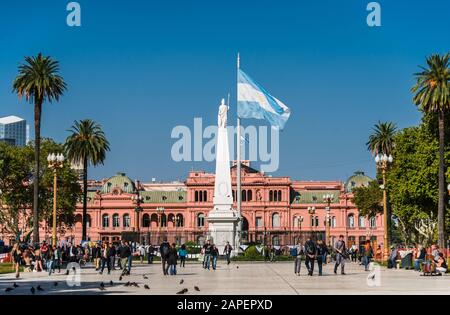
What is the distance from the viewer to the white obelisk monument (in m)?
60.1

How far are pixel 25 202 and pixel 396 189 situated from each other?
127 ft

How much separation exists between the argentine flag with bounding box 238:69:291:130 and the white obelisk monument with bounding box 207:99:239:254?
1.68 meters

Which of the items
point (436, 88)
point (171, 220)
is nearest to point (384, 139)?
point (436, 88)

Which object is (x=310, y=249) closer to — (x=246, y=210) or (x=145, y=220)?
(x=246, y=210)

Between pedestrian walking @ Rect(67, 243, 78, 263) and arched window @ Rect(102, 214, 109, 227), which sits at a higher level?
arched window @ Rect(102, 214, 109, 227)

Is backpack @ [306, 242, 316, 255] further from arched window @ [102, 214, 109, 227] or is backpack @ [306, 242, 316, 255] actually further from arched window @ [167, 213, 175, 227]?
arched window @ [102, 214, 109, 227]

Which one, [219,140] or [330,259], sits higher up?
[219,140]

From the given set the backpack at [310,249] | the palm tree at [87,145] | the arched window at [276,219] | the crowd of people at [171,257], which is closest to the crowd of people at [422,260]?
the crowd of people at [171,257]

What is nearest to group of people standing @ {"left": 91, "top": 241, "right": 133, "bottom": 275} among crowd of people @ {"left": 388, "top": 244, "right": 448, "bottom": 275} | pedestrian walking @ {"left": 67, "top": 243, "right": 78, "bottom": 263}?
pedestrian walking @ {"left": 67, "top": 243, "right": 78, "bottom": 263}

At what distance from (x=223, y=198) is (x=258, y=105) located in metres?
7.35
